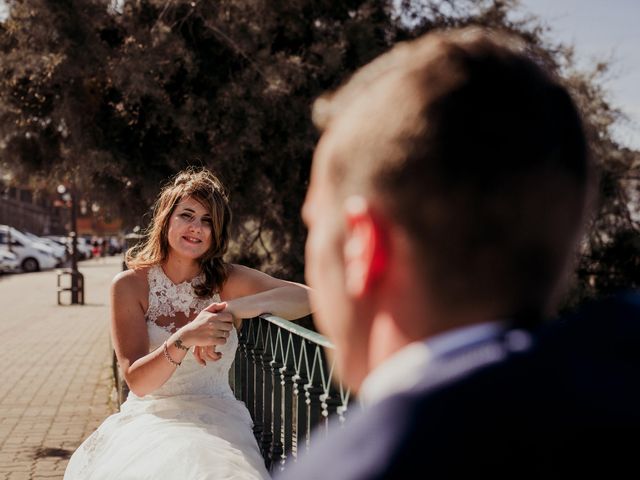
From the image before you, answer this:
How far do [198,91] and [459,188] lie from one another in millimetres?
9972

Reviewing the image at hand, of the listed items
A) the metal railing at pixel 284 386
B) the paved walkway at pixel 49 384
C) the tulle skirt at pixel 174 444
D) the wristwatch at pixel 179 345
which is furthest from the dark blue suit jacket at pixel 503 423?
the paved walkway at pixel 49 384

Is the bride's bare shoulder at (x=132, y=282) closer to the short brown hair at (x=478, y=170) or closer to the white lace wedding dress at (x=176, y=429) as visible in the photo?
the white lace wedding dress at (x=176, y=429)

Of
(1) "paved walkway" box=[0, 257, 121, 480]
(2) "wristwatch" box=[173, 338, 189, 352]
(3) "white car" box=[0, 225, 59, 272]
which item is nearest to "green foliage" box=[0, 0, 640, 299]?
(1) "paved walkway" box=[0, 257, 121, 480]

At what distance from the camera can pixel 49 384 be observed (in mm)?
9953

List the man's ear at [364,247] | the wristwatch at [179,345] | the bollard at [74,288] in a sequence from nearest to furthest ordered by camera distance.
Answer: the man's ear at [364,247] → the wristwatch at [179,345] → the bollard at [74,288]

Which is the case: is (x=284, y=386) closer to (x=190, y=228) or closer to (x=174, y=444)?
(x=174, y=444)

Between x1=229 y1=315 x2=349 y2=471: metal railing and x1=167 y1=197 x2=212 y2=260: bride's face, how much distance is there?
0.48 meters

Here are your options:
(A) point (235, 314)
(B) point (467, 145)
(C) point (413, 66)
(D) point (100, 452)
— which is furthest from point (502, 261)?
(D) point (100, 452)

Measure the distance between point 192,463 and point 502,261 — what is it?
2332 millimetres

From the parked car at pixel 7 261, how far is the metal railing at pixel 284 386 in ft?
109

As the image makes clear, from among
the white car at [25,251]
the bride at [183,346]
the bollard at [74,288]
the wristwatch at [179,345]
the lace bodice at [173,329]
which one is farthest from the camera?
the white car at [25,251]

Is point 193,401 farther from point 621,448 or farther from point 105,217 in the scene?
point 105,217

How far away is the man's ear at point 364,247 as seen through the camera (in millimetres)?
823

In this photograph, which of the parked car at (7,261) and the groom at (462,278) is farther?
the parked car at (7,261)
